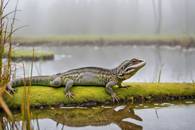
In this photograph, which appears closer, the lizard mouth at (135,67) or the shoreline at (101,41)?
the lizard mouth at (135,67)

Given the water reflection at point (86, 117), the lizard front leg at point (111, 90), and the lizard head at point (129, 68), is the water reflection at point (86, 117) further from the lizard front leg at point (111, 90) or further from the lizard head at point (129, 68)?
the lizard head at point (129, 68)

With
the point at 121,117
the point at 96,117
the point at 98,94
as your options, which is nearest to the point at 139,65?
the point at 98,94

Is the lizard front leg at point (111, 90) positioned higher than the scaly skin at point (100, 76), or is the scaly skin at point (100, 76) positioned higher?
the scaly skin at point (100, 76)

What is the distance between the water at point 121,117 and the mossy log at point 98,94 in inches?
7.2

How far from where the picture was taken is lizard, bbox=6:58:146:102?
799 cm

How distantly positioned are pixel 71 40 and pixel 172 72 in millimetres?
18280

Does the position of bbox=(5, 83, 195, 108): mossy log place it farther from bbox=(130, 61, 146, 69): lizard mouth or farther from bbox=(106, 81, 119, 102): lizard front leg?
bbox=(130, 61, 146, 69): lizard mouth

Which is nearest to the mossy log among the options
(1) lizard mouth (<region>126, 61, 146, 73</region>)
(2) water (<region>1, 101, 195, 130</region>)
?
(2) water (<region>1, 101, 195, 130</region>)

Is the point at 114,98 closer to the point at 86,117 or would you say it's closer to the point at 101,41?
the point at 86,117

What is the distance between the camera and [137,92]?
8.12m

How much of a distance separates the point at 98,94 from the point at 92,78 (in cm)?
29

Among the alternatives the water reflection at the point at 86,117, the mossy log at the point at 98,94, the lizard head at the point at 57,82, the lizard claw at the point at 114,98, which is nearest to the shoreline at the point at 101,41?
the mossy log at the point at 98,94

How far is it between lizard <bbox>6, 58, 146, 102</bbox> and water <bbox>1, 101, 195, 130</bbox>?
46 centimetres

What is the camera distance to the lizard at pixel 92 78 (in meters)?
7.99
